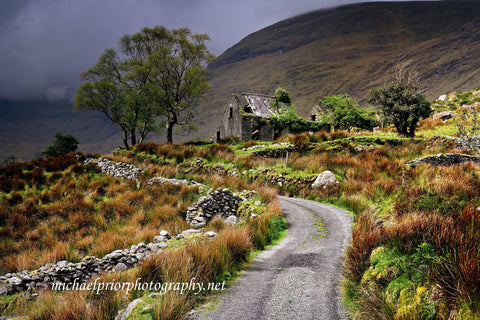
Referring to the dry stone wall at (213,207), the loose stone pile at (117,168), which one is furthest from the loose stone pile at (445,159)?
the loose stone pile at (117,168)

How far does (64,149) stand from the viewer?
59000 millimetres

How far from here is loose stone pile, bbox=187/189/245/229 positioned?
10.9 meters

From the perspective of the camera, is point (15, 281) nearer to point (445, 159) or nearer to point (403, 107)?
point (445, 159)

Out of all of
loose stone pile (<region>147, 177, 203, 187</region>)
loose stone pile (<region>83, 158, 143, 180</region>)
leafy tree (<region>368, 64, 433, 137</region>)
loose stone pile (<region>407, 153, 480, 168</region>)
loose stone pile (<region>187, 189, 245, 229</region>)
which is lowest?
loose stone pile (<region>187, 189, 245, 229</region>)

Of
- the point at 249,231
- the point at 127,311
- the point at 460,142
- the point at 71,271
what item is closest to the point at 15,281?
the point at 71,271

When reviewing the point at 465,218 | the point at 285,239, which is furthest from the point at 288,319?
the point at 285,239

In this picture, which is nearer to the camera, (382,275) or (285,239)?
(382,275)

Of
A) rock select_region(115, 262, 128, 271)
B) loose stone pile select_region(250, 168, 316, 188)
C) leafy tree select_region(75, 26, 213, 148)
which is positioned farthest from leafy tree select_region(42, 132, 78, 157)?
rock select_region(115, 262, 128, 271)

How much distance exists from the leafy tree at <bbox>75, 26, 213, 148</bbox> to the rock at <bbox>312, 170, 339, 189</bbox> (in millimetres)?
30659

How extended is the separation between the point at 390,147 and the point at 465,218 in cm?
1816

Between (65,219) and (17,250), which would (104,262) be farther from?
(65,219)

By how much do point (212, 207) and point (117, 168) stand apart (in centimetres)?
1196

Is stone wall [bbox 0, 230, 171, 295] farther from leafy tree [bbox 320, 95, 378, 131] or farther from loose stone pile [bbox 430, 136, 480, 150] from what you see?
leafy tree [bbox 320, 95, 378, 131]

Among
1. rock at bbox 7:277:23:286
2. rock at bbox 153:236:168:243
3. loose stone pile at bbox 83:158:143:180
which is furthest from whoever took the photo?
loose stone pile at bbox 83:158:143:180
